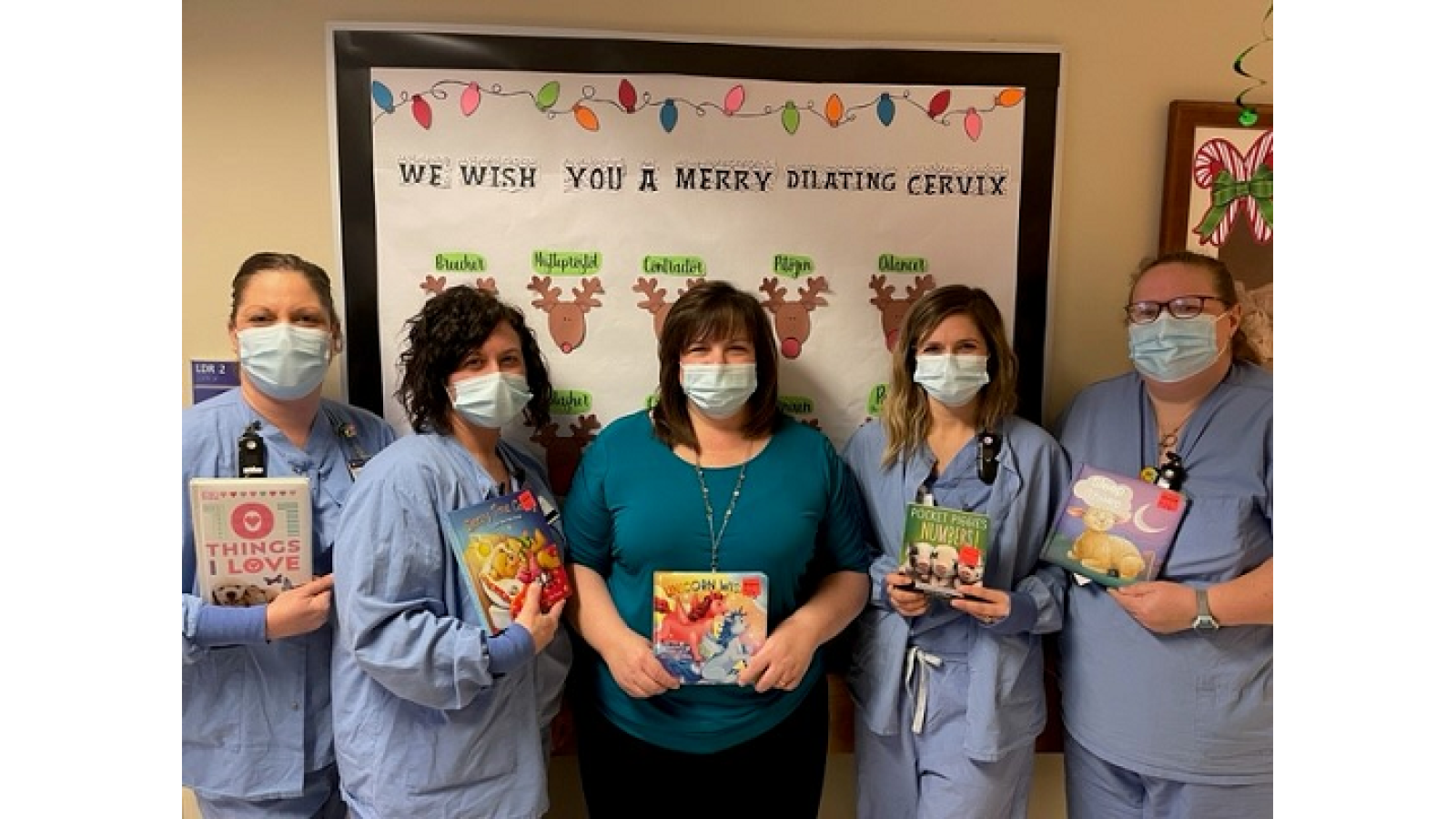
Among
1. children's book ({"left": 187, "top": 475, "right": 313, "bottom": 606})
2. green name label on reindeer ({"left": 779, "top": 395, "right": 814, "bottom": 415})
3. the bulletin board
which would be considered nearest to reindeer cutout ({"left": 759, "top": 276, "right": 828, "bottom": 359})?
the bulletin board

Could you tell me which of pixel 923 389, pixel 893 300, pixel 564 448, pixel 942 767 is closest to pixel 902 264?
pixel 893 300

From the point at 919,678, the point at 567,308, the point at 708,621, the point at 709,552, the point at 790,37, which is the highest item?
the point at 790,37

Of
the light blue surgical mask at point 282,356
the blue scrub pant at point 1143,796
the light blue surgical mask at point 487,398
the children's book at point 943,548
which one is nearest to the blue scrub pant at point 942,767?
the blue scrub pant at point 1143,796

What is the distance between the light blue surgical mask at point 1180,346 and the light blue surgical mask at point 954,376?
0.36 m

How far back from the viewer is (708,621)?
175cm

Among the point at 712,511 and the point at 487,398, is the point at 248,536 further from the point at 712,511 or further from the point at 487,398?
the point at 712,511

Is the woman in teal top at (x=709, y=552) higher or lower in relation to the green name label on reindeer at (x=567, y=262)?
lower

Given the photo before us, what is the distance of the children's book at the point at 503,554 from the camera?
1.65 meters

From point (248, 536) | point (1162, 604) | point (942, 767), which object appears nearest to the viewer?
point (248, 536)

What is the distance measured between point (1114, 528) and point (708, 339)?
98cm

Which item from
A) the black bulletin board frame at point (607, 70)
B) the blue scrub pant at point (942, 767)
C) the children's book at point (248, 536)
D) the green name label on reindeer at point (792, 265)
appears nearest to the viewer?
the children's book at point (248, 536)

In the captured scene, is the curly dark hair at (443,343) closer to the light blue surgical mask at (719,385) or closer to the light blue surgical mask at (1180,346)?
the light blue surgical mask at (719,385)

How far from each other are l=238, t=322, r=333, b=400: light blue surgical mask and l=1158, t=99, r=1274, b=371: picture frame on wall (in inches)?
82.5

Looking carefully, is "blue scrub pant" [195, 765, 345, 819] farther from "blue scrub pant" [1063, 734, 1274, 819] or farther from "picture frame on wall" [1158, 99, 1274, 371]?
"picture frame on wall" [1158, 99, 1274, 371]
